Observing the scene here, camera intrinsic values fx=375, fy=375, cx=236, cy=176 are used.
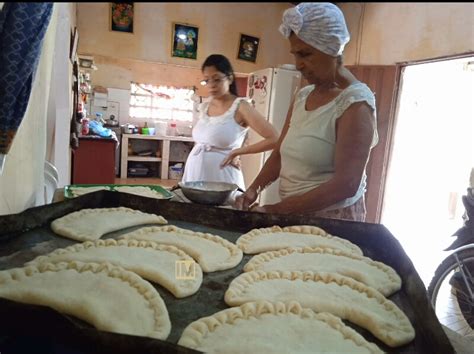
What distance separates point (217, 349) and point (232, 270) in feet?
1.29

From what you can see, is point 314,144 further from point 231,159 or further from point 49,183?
point 49,183

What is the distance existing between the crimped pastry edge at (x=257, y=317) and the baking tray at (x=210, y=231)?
0.13 feet

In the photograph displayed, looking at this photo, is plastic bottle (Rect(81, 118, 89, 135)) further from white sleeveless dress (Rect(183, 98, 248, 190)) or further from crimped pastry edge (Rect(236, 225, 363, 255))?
crimped pastry edge (Rect(236, 225, 363, 255))

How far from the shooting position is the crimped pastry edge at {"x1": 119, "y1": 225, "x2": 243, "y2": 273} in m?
1.11

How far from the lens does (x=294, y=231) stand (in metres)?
1.36

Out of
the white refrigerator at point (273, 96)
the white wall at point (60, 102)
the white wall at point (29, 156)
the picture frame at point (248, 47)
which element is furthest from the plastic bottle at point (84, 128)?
the white wall at point (29, 156)

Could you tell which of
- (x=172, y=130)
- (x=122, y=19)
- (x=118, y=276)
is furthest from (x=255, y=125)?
(x=172, y=130)

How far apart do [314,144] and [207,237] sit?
550mm

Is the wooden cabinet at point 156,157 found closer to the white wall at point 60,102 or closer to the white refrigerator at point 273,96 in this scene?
the white refrigerator at point 273,96

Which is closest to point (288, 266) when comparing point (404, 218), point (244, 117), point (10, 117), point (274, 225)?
point (274, 225)

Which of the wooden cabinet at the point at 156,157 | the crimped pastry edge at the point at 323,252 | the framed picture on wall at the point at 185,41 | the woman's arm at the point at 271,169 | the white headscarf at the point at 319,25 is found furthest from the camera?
the wooden cabinet at the point at 156,157

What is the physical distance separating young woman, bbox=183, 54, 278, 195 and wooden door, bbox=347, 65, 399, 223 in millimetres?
2105

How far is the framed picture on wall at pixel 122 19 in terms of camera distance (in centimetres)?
465

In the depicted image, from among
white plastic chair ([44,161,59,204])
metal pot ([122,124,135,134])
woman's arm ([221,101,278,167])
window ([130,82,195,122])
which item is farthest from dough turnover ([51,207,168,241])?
window ([130,82,195,122])
